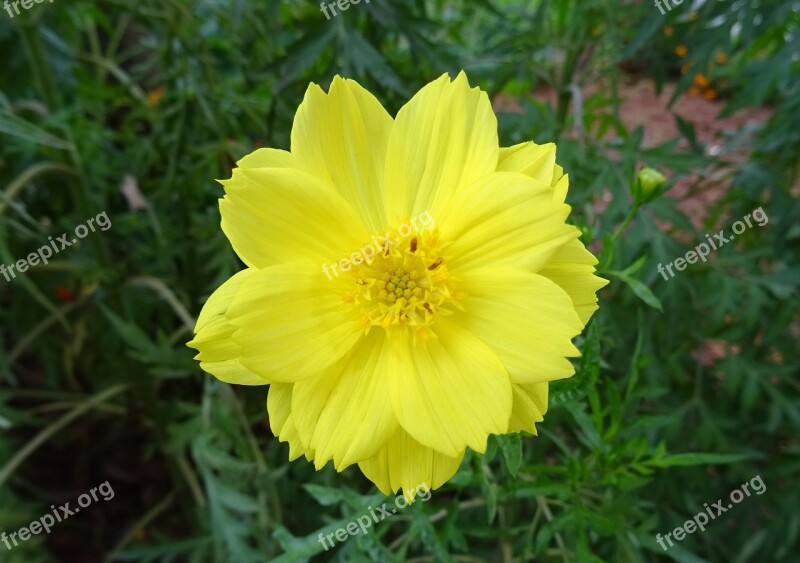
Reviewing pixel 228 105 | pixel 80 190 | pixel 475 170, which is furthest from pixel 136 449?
pixel 475 170

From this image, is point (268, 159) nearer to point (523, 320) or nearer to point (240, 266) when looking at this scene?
point (523, 320)

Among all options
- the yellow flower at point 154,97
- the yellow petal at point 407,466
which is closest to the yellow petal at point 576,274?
the yellow petal at point 407,466

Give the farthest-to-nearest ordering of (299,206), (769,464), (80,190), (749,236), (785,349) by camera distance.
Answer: (749,236) < (769,464) < (785,349) < (80,190) < (299,206)

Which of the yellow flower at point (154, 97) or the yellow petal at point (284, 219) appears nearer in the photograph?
the yellow petal at point (284, 219)

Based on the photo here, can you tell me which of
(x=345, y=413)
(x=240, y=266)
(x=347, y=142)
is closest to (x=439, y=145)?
(x=347, y=142)

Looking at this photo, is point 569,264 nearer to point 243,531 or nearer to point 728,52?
point 243,531

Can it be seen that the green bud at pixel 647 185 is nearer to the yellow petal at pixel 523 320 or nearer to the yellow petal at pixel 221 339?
the yellow petal at pixel 523 320

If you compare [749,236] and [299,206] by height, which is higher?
[299,206]
